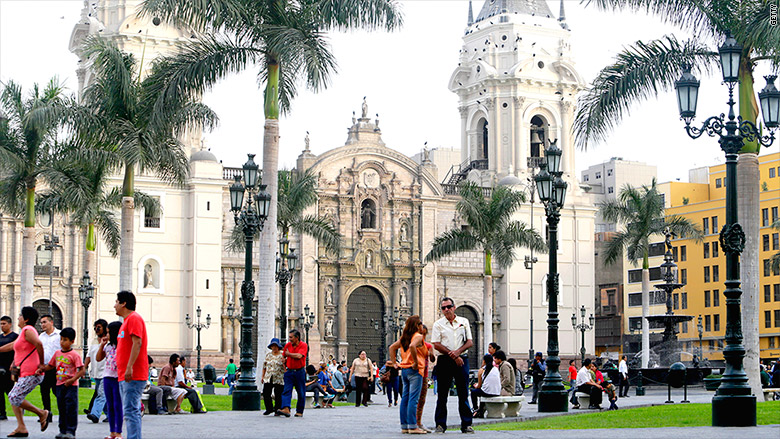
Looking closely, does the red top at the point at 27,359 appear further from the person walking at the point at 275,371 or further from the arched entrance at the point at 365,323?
the arched entrance at the point at 365,323

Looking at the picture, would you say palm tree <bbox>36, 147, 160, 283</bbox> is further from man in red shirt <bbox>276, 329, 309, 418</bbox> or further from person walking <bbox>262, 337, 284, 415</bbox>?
man in red shirt <bbox>276, 329, 309, 418</bbox>

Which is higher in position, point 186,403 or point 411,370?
point 411,370

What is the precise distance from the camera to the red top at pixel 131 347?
11773 millimetres

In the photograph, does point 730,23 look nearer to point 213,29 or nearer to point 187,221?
point 213,29

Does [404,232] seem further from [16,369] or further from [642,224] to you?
[16,369]

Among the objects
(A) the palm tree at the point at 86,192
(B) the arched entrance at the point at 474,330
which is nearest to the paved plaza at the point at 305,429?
(A) the palm tree at the point at 86,192

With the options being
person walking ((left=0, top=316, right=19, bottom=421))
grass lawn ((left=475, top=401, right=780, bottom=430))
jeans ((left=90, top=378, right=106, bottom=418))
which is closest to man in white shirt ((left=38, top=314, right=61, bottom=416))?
person walking ((left=0, top=316, right=19, bottom=421))

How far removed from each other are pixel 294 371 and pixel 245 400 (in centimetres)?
293

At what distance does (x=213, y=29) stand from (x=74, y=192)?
10.3m

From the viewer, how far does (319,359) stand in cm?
5716

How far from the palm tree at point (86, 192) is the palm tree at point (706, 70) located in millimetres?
13333

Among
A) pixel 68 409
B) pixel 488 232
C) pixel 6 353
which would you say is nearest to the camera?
pixel 68 409

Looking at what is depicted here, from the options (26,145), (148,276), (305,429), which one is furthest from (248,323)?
Answer: (148,276)

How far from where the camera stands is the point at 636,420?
Answer: 1722cm
